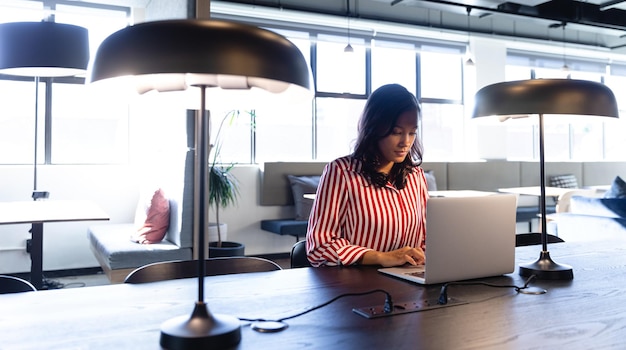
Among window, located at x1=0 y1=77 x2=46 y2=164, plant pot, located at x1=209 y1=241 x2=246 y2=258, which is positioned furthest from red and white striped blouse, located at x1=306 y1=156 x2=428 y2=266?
window, located at x1=0 y1=77 x2=46 y2=164

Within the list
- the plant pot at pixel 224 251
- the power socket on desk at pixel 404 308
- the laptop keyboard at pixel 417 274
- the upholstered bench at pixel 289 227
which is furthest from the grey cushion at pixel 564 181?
the power socket on desk at pixel 404 308

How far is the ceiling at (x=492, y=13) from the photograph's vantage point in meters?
5.73

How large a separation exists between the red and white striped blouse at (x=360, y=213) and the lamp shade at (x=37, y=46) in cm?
221

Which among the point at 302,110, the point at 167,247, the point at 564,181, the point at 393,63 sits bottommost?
the point at 167,247

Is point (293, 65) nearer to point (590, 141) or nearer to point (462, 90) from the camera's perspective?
point (462, 90)

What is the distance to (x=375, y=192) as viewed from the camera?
6.47 feet

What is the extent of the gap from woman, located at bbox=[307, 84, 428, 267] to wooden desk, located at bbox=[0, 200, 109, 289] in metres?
1.52

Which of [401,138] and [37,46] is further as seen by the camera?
[37,46]

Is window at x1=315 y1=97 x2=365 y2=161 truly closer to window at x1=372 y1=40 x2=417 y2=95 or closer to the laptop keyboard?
window at x1=372 y1=40 x2=417 y2=95

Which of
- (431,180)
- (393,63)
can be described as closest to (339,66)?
(393,63)

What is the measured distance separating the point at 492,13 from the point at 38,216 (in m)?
4.82

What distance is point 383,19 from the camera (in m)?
6.46

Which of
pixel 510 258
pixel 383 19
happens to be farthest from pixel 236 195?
pixel 510 258

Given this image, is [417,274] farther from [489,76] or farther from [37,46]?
[489,76]
